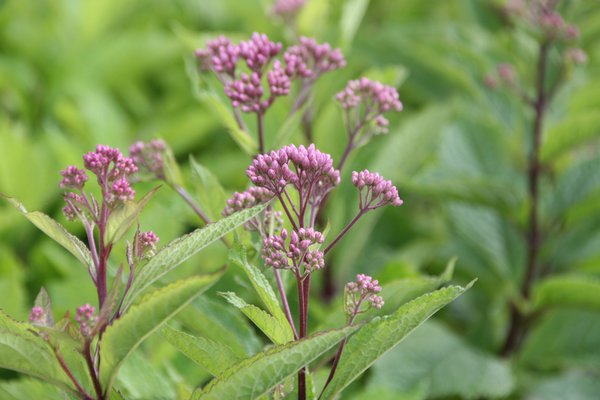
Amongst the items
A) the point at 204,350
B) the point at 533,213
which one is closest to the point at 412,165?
→ the point at 533,213

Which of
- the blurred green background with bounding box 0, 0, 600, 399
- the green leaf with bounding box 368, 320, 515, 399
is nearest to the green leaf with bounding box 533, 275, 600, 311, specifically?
the blurred green background with bounding box 0, 0, 600, 399

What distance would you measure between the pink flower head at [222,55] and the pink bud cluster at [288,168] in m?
0.28

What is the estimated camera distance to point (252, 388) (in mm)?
813

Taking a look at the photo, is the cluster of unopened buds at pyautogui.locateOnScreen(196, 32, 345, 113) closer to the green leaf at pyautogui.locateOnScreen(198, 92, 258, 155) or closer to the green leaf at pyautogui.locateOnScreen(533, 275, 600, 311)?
the green leaf at pyautogui.locateOnScreen(198, 92, 258, 155)

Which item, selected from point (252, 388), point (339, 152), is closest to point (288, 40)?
point (339, 152)

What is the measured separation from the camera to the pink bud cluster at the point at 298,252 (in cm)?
86

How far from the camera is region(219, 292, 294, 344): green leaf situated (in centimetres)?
85

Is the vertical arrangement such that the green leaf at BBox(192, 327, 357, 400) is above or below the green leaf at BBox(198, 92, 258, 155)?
below

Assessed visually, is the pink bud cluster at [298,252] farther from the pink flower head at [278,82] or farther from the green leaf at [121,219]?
the pink flower head at [278,82]

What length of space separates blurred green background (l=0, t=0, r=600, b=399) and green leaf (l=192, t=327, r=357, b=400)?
321mm

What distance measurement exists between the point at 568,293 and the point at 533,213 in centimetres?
23

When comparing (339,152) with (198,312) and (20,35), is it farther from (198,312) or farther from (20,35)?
A: (20,35)

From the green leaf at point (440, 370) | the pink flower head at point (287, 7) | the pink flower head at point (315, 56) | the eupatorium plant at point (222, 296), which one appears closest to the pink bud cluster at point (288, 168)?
the eupatorium plant at point (222, 296)

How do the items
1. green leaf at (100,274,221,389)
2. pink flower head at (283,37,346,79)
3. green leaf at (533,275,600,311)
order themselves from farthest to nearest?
green leaf at (533,275,600,311) → pink flower head at (283,37,346,79) → green leaf at (100,274,221,389)
